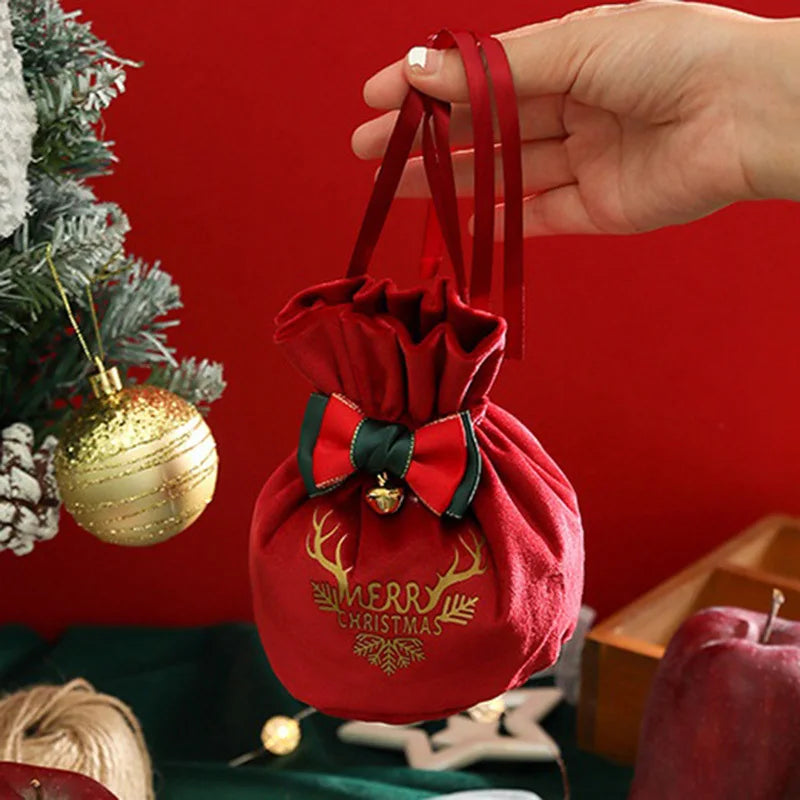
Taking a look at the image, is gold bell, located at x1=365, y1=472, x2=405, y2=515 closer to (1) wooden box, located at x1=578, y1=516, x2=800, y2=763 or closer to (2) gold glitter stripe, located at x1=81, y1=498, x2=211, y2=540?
(2) gold glitter stripe, located at x1=81, y1=498, x2=211, y2=540

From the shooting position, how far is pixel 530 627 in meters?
0.66

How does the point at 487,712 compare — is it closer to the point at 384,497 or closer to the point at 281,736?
the point at 281,736

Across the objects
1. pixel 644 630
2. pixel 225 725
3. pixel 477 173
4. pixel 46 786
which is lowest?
pixel 225 725

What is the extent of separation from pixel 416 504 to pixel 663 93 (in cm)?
32

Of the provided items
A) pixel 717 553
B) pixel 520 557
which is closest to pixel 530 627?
pixel 520 557

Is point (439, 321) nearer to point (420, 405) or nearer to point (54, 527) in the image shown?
point (420, 405)

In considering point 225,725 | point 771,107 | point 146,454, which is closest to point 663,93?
point 771,107

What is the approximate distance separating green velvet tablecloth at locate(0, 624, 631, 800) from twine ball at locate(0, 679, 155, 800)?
0.11m

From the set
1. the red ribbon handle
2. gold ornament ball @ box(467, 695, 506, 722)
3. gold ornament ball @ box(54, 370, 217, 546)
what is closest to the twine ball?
gold ornament ball @ box(54, 370, 217, 546)

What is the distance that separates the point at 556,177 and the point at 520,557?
0.34 metres

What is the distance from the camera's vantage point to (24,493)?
0.83 meters

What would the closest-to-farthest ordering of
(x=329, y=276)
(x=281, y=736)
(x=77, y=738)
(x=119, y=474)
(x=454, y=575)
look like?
(x=454, y=575) < (x=119, y=474) < (x=77, y=738) < (x=281, y=736) < (x=329, y=276)

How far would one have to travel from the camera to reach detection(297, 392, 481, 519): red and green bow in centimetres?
A: 66

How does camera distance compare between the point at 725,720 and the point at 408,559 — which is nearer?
the point at 408,559
